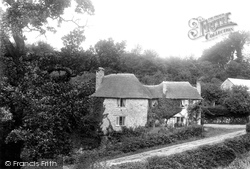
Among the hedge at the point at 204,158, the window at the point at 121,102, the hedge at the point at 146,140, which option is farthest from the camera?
the window at the point at 121,102

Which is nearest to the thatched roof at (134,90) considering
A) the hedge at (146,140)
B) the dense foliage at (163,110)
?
the dense foliage at (163,110)

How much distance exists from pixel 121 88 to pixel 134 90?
6.10 ft

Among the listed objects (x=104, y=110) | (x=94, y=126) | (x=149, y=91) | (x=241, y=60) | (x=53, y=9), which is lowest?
(x=94, y=126)

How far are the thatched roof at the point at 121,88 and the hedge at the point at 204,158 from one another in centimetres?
1348

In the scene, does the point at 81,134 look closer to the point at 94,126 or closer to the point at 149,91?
the point at 94,126

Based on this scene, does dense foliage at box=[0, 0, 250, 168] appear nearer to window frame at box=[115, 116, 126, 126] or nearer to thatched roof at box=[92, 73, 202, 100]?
window frame at box=[115, 116, 126, 126]

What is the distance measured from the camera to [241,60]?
7650 cm

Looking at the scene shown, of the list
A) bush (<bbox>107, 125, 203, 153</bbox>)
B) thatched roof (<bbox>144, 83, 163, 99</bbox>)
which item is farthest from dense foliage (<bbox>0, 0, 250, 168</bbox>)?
thatched roof (<bbox>144, 83, 163, 99</bbox>)

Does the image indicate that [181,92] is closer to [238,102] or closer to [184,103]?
[184,103]

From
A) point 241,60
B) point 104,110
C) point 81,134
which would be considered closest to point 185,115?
point 104,110

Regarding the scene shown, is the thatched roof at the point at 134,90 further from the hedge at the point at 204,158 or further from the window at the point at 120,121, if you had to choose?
the hedge at the point at 204,158

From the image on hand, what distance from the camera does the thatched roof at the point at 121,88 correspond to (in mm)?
34312

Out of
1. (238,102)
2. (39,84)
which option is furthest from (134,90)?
(39,84)

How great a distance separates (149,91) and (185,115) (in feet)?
21.4
